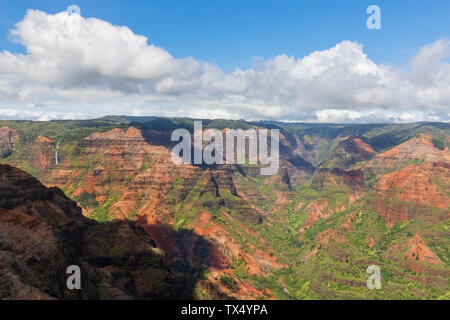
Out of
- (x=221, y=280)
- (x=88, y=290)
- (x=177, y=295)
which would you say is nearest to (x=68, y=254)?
(x=88, y=290)

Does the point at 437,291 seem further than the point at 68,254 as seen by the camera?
Yes

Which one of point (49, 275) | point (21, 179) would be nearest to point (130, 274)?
point (49, 275)
